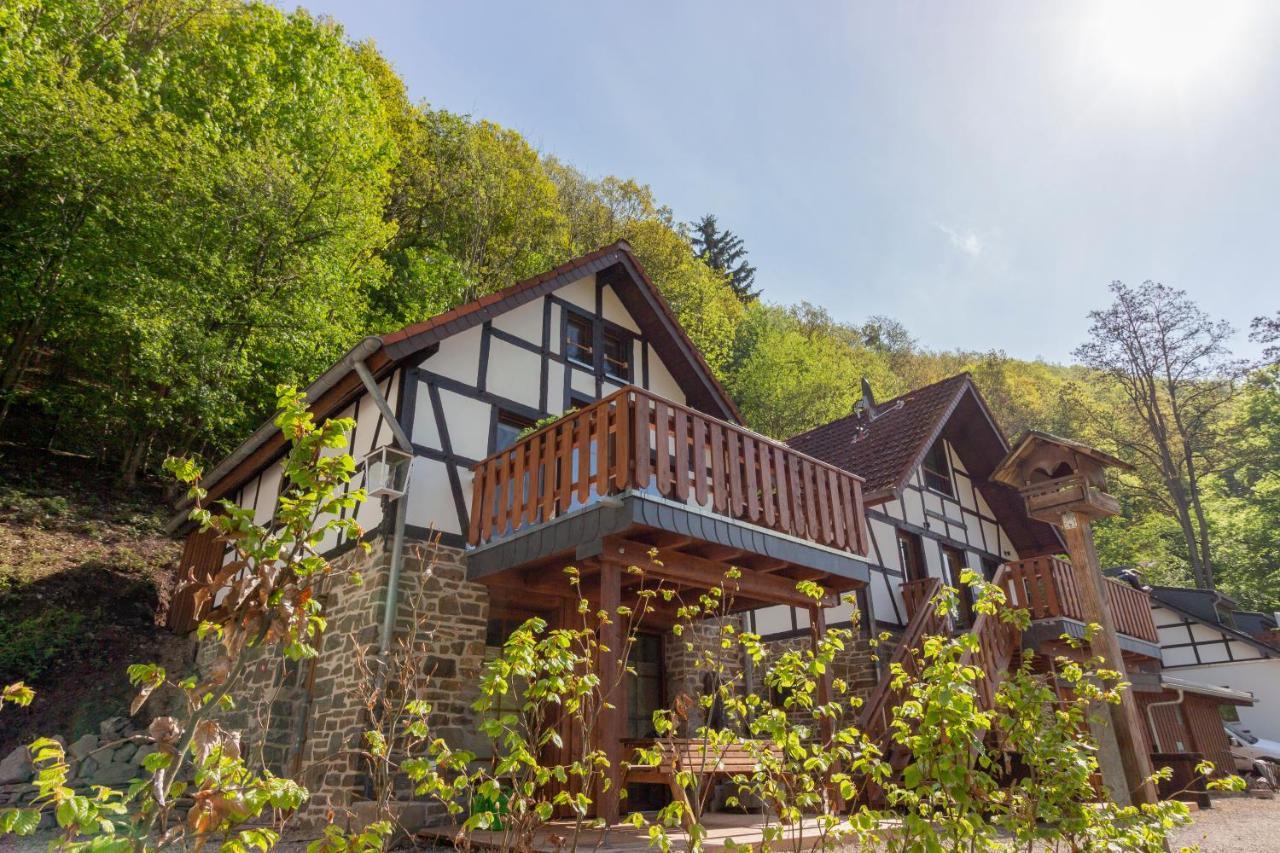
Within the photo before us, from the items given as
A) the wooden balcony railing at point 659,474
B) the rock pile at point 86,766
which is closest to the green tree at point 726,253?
the wooden balcony railing at point 659,474


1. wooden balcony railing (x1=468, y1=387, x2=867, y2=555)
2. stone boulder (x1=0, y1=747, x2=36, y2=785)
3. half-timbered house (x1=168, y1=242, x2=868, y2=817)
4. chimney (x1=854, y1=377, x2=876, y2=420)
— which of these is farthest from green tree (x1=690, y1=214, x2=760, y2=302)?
stone boulder (x1=0, y1=747, x2=36, y2=785)

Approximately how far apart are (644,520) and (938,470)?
10.3 meters

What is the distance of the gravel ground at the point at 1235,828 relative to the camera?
24.3 feet

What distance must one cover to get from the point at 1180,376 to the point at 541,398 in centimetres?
2159

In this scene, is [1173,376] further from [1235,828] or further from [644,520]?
[644,520]

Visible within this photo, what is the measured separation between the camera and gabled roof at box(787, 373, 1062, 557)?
12273 millimetres

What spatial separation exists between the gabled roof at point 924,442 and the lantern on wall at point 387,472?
697 centimetres

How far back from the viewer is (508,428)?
30.5 feet

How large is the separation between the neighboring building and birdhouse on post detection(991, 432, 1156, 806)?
13.8 meters

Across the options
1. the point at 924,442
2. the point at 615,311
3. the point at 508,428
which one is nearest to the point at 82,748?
the point at 508,428

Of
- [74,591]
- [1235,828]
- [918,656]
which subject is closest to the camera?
[1235,828]

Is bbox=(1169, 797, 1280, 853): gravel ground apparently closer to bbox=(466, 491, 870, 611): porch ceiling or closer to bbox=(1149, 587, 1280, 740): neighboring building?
bbox=(466, 491, 870, 611): porch ceiling

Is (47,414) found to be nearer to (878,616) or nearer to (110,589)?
(110,589)

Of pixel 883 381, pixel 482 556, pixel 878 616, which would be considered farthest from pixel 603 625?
pixel 883 381
